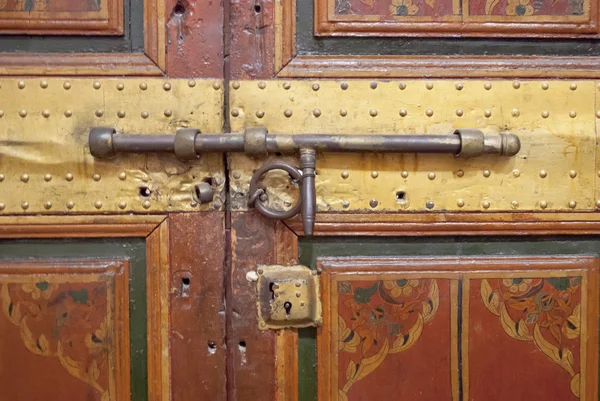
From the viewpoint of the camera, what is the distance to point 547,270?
69 centimetres

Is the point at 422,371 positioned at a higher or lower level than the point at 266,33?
lower

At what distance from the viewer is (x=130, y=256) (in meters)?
0.68

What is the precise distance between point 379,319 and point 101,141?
0.49 metres

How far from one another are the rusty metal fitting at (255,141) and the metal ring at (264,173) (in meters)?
0.03

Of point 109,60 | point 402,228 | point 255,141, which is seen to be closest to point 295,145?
point 255,141

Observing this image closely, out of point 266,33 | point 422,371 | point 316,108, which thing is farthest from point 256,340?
point 266,33

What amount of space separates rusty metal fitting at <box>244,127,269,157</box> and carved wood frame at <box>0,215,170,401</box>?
0.17 meters

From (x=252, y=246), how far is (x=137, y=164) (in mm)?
210

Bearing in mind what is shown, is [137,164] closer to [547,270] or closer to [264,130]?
[264,130]

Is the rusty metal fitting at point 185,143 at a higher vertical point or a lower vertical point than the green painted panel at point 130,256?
higher

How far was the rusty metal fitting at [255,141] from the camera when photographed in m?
0.62

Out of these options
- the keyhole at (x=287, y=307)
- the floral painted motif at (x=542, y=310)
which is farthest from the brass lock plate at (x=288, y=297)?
the floral painted motif at (x=542, y=310)

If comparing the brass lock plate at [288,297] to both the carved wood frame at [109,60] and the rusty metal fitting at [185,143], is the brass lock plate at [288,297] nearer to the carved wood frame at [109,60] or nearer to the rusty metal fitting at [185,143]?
the rusty metal fitting at [185,143]

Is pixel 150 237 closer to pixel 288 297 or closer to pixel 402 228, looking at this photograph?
pixel 288 297
